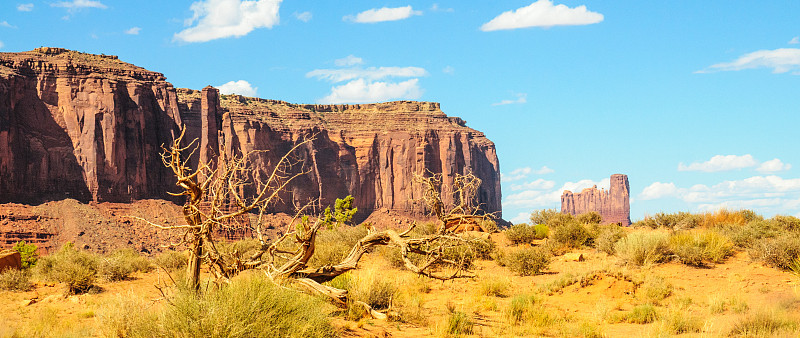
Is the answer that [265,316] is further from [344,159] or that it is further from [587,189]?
[587,189]

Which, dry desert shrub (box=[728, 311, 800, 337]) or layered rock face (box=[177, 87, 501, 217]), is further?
layered rock face (box=[177, 87, 501, 217])

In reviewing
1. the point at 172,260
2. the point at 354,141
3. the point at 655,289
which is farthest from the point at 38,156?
the point at 655,289

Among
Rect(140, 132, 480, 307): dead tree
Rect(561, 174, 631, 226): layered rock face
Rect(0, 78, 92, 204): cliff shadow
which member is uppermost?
Rect(0, 78, 92, 204): cliff shadow

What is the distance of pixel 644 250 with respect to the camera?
18391 millimetres

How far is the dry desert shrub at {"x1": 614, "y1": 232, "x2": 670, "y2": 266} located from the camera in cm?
1814

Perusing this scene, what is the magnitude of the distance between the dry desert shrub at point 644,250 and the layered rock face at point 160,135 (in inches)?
1790

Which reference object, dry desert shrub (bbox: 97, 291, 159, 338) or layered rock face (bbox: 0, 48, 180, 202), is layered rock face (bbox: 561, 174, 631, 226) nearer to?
layered rock face (bbox: 0, 48, 180, 202)

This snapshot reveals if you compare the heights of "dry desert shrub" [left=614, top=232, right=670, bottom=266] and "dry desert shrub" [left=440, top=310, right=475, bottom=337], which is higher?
"dry desert shrub" [left=614, top=232, right=670, bottom=266]

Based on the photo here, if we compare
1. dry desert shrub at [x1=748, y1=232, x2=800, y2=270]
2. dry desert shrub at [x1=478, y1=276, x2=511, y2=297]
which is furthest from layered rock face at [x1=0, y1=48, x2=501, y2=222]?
dry desert shrub at [x1=748, y1=232, x2=800, y2=270]

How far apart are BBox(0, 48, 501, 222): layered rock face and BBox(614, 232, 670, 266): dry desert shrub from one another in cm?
4546

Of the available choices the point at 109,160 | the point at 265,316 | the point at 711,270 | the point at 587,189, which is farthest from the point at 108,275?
the point at 587,189

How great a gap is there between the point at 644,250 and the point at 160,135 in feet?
333

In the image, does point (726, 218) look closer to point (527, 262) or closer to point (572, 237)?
point (572, 237)

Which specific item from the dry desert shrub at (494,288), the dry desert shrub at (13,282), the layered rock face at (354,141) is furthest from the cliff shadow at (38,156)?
the dry desert shrub at (494,288)
